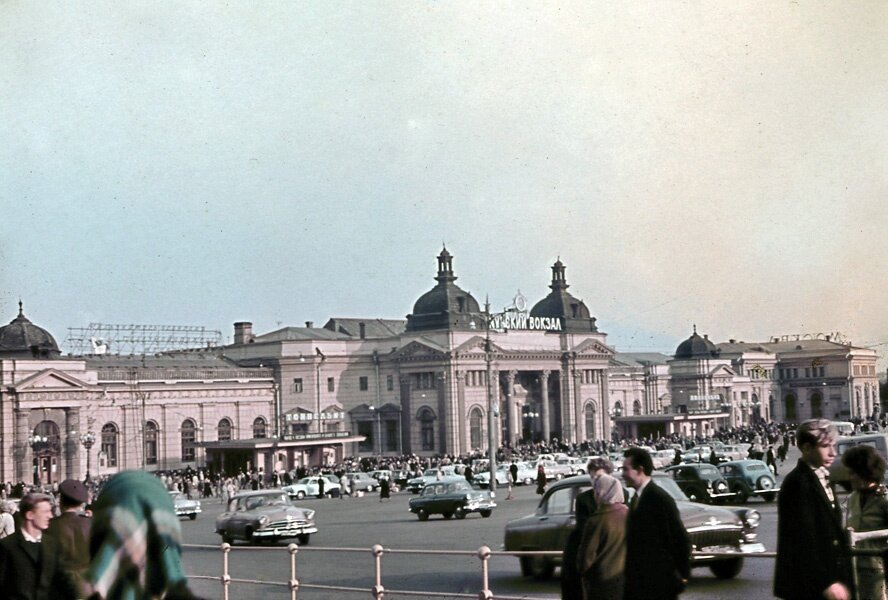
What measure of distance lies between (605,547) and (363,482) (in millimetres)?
60352

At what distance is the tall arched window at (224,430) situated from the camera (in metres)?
97.8

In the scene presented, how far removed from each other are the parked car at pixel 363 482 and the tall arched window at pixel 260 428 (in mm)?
32117

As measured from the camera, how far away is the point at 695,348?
153875 millimetres

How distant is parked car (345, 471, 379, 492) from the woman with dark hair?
5874 cm

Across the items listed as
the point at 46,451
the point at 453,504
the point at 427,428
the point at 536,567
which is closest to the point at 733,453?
the point at 453,504

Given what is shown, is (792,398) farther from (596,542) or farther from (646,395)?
(596,542)

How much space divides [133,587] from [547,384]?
11425 cm

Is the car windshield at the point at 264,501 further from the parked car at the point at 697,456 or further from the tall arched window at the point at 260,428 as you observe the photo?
the tall arched window at the point at 260,428

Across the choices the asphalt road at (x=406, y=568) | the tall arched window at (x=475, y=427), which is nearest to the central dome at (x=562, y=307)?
the tall arched window at (x=475, y=427)

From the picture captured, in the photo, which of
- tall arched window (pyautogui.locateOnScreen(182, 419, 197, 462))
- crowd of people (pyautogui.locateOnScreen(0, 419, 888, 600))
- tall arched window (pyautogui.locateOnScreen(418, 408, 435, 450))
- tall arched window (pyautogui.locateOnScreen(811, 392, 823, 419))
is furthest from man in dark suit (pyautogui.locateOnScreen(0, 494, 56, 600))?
tall arched window (pyautogui.locateOnScreen(811, 392, 823, 419))

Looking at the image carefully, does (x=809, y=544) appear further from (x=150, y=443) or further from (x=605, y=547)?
(x=150, y=443)

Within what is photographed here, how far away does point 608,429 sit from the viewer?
126m

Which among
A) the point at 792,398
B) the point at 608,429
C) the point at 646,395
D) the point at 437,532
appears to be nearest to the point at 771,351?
the point at 792,398

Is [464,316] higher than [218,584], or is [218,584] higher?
[464,316]
